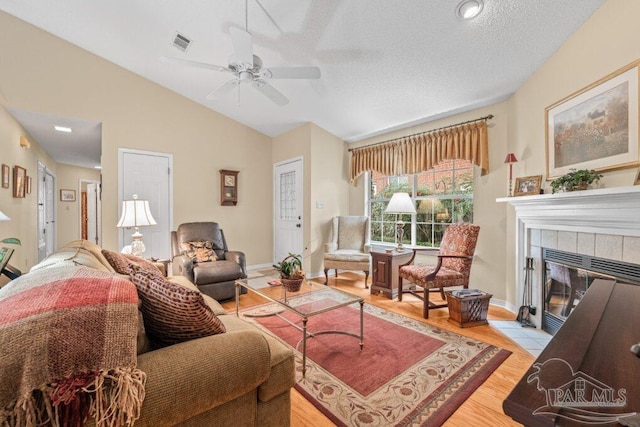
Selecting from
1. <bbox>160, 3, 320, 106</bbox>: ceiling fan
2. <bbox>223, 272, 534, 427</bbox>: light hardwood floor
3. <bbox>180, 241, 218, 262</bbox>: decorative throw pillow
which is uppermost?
<bbox>160, 3, 320, 106</bbox>: ceiling fan

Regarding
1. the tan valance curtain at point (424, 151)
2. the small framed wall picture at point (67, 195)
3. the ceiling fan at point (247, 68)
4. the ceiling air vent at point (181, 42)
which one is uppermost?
the ceiling air vent at point (181, 42)

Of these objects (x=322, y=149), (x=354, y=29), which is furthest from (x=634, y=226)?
(x=322, y=149)

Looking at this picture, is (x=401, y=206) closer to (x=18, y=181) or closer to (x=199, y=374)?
(x=199, y=374)

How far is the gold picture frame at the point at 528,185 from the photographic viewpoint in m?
2.75

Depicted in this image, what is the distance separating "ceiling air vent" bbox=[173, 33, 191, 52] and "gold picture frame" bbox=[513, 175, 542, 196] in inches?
154

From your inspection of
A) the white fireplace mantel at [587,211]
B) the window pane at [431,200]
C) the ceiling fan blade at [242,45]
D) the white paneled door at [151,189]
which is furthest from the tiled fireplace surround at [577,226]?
the white paneled door at [151,189]

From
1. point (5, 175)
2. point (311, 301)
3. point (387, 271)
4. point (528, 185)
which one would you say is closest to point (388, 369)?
point (311, 301)

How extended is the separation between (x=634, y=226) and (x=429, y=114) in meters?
2.50

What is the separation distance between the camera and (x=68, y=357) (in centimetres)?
76

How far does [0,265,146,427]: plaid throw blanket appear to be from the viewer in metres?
0.69

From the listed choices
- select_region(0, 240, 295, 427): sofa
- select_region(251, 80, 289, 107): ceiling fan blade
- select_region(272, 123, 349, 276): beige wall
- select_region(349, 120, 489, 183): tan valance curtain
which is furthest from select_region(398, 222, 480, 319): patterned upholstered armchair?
select_region(251, 80, 289, 107): ceiling fan blade

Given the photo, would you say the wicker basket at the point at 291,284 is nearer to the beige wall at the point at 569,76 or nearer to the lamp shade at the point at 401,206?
the lamp shade at the point at 401,206

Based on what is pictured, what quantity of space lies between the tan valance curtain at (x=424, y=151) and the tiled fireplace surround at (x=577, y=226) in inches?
37.0

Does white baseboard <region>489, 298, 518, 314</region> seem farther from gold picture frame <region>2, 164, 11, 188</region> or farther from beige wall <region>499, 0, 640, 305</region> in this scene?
gold picture frame <region>2, 164, 11, 188</region>
